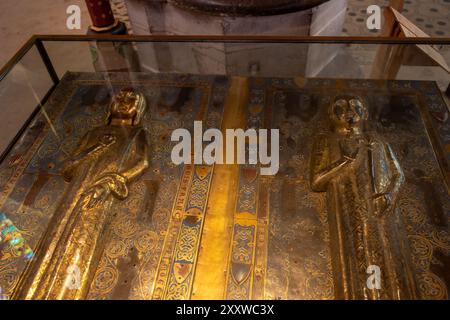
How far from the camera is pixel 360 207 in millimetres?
2145

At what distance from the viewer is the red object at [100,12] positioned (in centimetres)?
451

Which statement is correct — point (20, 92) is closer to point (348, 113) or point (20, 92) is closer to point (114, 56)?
point (114, 56)

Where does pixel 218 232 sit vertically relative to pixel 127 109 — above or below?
below

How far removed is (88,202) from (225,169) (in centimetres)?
100

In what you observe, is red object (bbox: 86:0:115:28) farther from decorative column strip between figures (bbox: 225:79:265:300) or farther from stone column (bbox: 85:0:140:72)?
→ decorative column strip between figures (bbox: 225:79:265:300)

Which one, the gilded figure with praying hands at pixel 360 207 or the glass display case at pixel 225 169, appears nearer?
Result: the gilded figure with praying hands at pixel 360 207

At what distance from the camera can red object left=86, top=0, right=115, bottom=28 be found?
4508 millimetres

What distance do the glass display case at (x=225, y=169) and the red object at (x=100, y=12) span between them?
4.98ft

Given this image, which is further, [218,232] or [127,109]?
[127,109]

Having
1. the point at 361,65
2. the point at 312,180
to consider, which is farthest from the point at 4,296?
the point at 361,65

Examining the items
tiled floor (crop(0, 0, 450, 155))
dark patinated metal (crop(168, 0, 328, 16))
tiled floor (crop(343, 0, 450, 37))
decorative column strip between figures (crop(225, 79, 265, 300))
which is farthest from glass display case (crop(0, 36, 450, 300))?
tiled floor (crop(0, 0, 450, 155))

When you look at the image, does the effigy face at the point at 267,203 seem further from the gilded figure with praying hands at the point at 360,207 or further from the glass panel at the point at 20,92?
the glass panel at the point at 20,92

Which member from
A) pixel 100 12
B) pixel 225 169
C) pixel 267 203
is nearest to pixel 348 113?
pixel 267 203

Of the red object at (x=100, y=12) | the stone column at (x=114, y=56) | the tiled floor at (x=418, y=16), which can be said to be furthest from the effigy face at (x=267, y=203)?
the tiled floor at (x=418, y=16)
